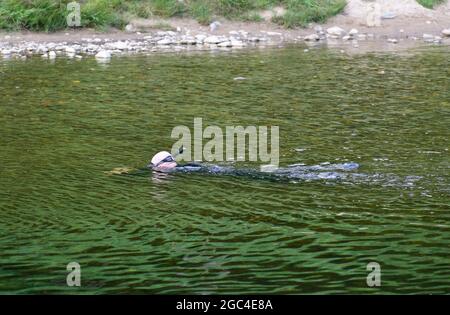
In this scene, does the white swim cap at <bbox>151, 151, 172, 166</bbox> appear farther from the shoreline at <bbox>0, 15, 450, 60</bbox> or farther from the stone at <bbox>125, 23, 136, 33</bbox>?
the stone at <bbox>125, 23, 136, 33</bbox>

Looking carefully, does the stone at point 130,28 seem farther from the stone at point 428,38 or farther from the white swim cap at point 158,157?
the white swim cap at point 158,157

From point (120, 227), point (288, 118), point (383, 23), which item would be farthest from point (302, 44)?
point (120, 227)

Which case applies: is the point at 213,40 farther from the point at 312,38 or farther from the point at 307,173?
the point at 307,173

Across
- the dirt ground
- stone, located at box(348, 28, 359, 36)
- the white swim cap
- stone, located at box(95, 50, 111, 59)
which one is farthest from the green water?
stone, located at box(348, 28, 359, 36)

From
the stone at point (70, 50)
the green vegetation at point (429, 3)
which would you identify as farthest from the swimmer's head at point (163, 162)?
the green vegetation at point (429, 3)

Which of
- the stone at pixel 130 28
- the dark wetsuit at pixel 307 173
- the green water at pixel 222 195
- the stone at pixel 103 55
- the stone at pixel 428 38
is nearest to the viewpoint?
the green water at pixel 222 195

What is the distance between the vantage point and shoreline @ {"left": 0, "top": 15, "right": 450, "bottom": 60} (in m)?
25.2

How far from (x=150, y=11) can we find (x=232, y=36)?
3.13 metres

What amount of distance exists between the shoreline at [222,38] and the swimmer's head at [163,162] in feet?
41.5

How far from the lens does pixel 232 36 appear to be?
91.2ft

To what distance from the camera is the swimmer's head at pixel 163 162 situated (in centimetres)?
1158

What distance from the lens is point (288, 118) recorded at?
15.1 m

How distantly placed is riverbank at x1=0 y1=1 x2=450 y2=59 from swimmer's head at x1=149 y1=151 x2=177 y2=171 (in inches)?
502

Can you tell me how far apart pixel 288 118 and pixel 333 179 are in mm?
4360
